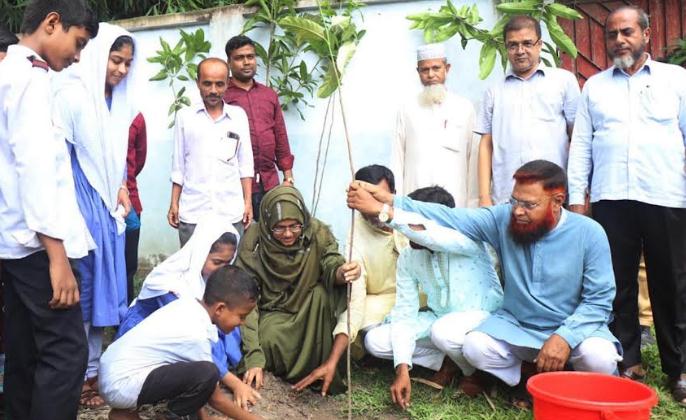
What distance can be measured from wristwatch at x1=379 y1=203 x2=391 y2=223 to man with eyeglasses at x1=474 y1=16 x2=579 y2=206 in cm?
109

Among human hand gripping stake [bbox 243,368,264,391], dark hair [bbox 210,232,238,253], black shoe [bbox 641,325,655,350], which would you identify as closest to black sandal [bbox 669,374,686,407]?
black shoe [bbox 641,325,655,350]

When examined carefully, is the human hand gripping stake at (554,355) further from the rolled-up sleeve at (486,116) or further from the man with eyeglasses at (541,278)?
the rolled-up sleeve at (486,116)

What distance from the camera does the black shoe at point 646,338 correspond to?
4.69 m

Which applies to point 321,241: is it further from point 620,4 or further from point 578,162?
point 620,4

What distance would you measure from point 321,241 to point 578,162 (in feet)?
4.69

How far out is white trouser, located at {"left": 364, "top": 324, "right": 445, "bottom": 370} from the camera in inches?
162

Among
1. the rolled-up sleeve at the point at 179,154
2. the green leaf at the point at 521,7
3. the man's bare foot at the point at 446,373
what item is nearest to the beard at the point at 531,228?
the man's bare foot at the point at 446,373

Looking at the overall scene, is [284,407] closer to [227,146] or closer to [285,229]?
[285,229]

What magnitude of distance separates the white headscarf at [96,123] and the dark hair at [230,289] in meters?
0.74

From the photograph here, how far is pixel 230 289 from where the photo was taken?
331 centimetres

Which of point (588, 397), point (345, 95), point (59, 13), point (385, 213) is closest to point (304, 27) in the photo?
point (385, 213)

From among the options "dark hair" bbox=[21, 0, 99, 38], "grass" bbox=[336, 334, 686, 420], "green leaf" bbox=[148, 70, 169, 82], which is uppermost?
"green leaf" bbox=[148, 70, 169, 82]

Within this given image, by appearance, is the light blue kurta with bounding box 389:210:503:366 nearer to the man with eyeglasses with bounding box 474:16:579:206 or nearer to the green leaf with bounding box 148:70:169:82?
the man with eyeglasses with bounding box 474:16:579:206

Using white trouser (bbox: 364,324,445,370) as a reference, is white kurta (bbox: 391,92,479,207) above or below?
above
